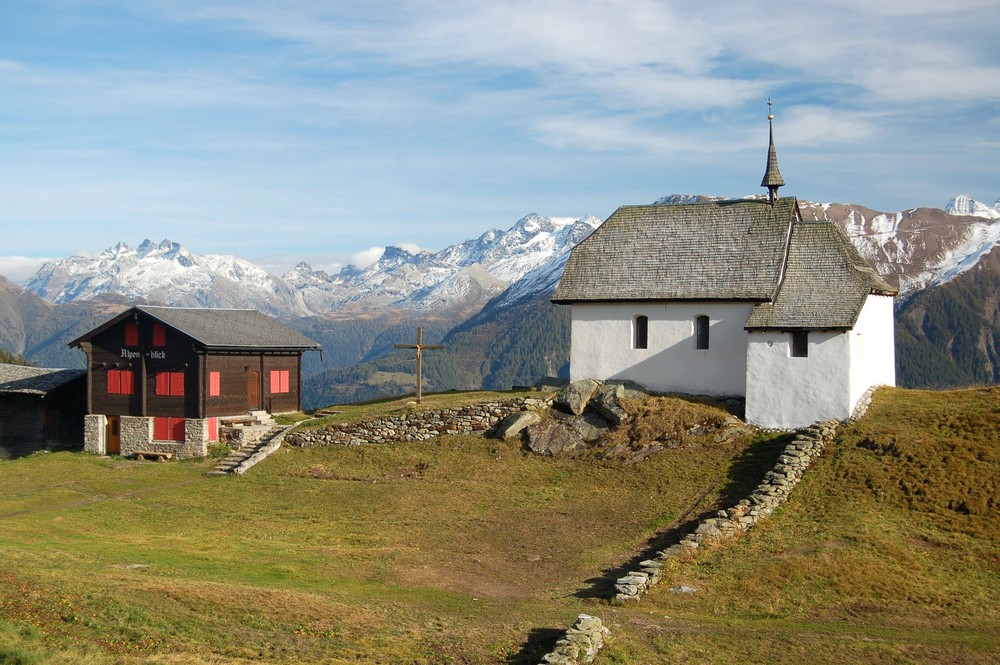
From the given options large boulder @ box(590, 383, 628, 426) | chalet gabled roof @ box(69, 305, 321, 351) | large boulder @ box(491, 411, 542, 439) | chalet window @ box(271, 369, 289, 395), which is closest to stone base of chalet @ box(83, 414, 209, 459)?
chalet gabled roof @ box(69, 305, 321, 351)

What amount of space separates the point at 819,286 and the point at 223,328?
115 feet

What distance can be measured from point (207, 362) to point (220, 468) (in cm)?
881

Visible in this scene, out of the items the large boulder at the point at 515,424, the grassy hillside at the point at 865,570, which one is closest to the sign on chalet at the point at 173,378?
the large boulder at the point at 515,424

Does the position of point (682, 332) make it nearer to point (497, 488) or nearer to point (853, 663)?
point (497, 488)

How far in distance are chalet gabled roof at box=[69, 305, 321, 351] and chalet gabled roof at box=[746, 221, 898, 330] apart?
92.3ft

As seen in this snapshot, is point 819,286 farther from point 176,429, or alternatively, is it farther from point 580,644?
point 176,429

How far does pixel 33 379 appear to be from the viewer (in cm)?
6356

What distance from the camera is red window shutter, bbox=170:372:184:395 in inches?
2219

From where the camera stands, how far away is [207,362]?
56.1m

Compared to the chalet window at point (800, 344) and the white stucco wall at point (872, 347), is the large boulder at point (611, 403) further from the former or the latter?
the white stucco wall at point (872, 347)

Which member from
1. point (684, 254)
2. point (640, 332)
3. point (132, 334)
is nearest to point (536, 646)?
point (640, 332)

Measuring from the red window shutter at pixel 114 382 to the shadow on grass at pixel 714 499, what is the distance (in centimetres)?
3716

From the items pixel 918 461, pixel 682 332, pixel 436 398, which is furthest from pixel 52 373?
pixel 918 461

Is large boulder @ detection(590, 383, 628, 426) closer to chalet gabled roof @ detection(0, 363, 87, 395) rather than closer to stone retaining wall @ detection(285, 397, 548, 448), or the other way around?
stone retaining wall @ detection(285, 397, 548, 448)
